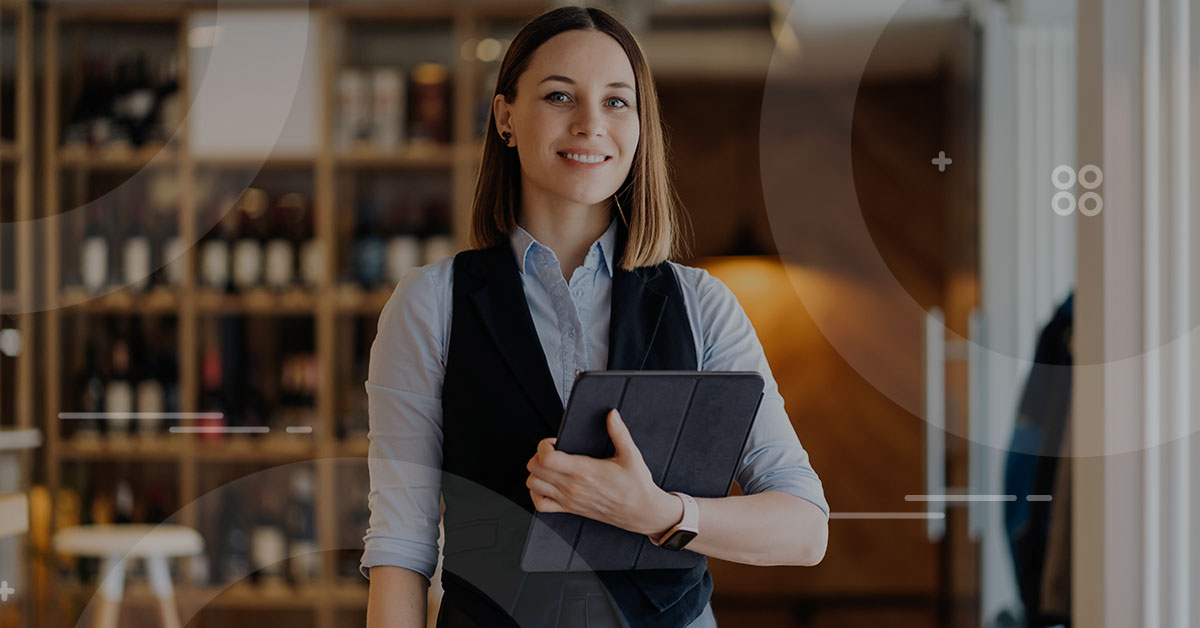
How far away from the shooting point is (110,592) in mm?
1879

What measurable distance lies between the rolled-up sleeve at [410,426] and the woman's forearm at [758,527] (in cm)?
23

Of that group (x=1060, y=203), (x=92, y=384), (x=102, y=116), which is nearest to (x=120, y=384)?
(x=92, y=384)

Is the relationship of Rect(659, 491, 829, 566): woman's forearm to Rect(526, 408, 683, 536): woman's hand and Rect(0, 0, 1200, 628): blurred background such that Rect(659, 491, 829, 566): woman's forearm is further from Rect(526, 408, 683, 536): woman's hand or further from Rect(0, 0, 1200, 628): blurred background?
Rect(0, 0, 1200, 628): blurred background

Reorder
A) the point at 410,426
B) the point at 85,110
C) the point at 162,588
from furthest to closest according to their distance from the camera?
1. the point at 85,110
2. the point at 162,588
3. the point at 410,426

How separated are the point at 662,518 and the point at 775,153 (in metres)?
1.15

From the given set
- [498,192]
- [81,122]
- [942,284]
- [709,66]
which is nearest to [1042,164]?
[942,284]

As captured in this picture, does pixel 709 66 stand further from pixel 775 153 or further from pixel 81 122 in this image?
pixel 81 122

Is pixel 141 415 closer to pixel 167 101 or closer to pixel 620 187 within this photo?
pixel 167 101

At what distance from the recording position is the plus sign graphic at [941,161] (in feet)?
6.37

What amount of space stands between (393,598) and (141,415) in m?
1.18

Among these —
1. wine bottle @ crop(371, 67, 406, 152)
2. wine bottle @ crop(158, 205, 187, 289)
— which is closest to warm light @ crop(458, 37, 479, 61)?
wine bottle @ crop(371, 67, 406, 152)

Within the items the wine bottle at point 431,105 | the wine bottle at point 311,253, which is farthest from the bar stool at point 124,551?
the wine bottle at point 431,105

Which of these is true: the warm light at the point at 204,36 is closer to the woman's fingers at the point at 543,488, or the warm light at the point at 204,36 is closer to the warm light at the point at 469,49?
the warm light at the point at 469,49

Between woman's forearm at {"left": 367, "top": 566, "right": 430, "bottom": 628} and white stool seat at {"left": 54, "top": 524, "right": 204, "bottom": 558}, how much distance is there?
3.79 feet
